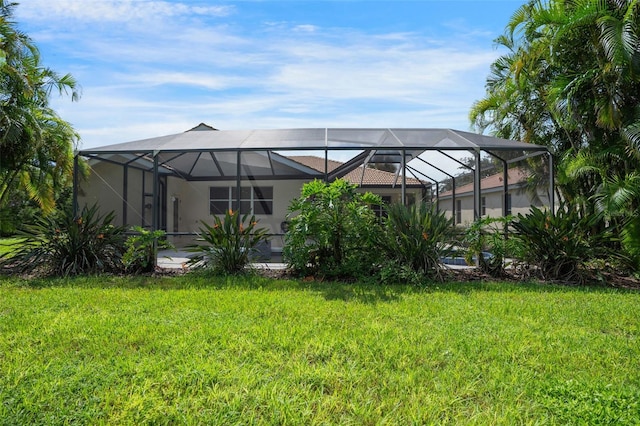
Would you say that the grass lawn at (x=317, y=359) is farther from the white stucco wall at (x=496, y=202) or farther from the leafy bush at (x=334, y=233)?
the white stucco wall at (x=496, y=202)

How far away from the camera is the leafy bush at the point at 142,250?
316 inches

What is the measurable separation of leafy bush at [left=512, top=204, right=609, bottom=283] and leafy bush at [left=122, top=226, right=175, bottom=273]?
675 centimetres

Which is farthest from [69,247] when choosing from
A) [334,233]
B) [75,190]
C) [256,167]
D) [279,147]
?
[256,167]

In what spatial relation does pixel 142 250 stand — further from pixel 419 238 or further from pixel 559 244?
pixel 559 244

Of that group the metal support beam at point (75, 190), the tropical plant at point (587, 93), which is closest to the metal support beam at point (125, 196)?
the metal support beam at point (75, 190)

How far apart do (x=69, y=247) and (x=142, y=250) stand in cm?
133

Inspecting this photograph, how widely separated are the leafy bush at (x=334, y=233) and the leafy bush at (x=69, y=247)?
A: 357 cm

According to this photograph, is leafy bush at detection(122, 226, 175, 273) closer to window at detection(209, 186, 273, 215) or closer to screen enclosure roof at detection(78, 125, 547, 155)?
screen enclosure roof at detection(78, 125, 547, 155)

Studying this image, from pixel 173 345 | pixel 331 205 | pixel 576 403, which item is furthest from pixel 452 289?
pixel 173 345

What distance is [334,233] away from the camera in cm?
772

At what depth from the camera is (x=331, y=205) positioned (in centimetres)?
762

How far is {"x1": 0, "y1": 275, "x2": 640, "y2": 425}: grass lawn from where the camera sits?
9.09ft

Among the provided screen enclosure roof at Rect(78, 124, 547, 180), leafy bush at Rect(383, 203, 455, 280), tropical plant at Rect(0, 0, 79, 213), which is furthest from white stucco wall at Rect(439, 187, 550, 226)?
tropical plant at Rect(0, 0, 79, 213)

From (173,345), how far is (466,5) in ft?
25.8
